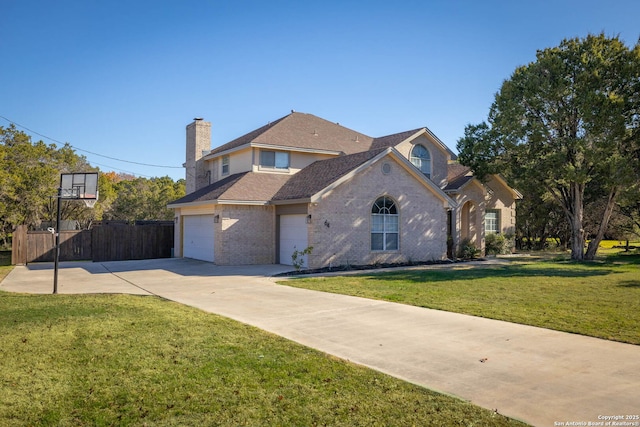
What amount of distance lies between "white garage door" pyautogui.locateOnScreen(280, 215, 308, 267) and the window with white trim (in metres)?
13.1

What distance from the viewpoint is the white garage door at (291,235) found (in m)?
20.9

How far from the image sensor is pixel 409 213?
23.0 m

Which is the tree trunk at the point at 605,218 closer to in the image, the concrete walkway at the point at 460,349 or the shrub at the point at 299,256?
the shrub at the point at 299,256

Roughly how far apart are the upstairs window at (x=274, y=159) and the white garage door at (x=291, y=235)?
13.0 ft

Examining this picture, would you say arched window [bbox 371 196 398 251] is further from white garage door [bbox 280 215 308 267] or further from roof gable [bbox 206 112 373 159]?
roof gable [bbox 206 112 373 159]

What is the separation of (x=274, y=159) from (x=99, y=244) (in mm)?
10177

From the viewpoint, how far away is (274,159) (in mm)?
25516

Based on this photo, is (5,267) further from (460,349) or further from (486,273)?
(460,349)


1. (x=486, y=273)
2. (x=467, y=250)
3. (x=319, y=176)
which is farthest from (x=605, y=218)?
(x=319, y=176)

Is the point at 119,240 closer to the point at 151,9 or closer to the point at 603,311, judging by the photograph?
the point at 151,9

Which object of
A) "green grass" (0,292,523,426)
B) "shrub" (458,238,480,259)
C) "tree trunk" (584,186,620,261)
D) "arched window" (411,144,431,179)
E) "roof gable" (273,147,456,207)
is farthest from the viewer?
"arched window" (411,144,431,179)

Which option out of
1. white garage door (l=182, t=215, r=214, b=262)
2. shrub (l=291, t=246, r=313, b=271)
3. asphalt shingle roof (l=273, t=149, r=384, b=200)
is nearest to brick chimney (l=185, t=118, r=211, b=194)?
white garage door (l=182, t=215, r=214, b=262)

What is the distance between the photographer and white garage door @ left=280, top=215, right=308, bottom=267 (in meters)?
20.9

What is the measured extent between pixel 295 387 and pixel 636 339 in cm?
596
